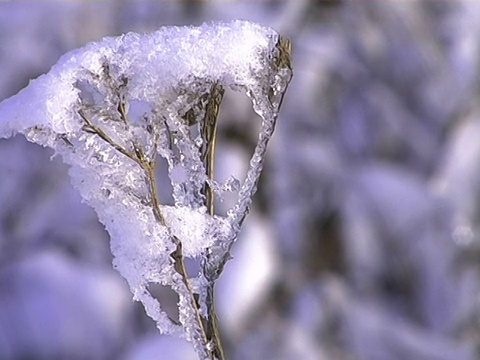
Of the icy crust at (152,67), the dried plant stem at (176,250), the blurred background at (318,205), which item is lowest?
the blurred background at (318,205)

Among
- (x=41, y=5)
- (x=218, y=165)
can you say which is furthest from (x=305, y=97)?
(x=41, y=5)

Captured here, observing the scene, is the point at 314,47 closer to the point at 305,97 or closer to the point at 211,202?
the point at 305,97

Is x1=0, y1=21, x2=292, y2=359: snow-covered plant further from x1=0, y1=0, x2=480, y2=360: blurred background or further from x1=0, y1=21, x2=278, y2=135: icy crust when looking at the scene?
x1=0, y1=0, x2=480, y2=360: blurred background

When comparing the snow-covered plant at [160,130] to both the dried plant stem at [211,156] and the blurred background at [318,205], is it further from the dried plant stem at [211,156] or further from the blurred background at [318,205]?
the blurred background at [318,205]

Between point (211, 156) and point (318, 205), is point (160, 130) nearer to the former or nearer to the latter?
point (211, 156)

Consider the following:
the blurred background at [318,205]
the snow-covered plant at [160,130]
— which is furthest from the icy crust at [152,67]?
the blurred background at [318,205]

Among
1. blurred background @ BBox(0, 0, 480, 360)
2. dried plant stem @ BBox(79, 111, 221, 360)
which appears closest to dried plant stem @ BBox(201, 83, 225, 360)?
dried plant stem @ BBox(79, 111, 221, 360)
